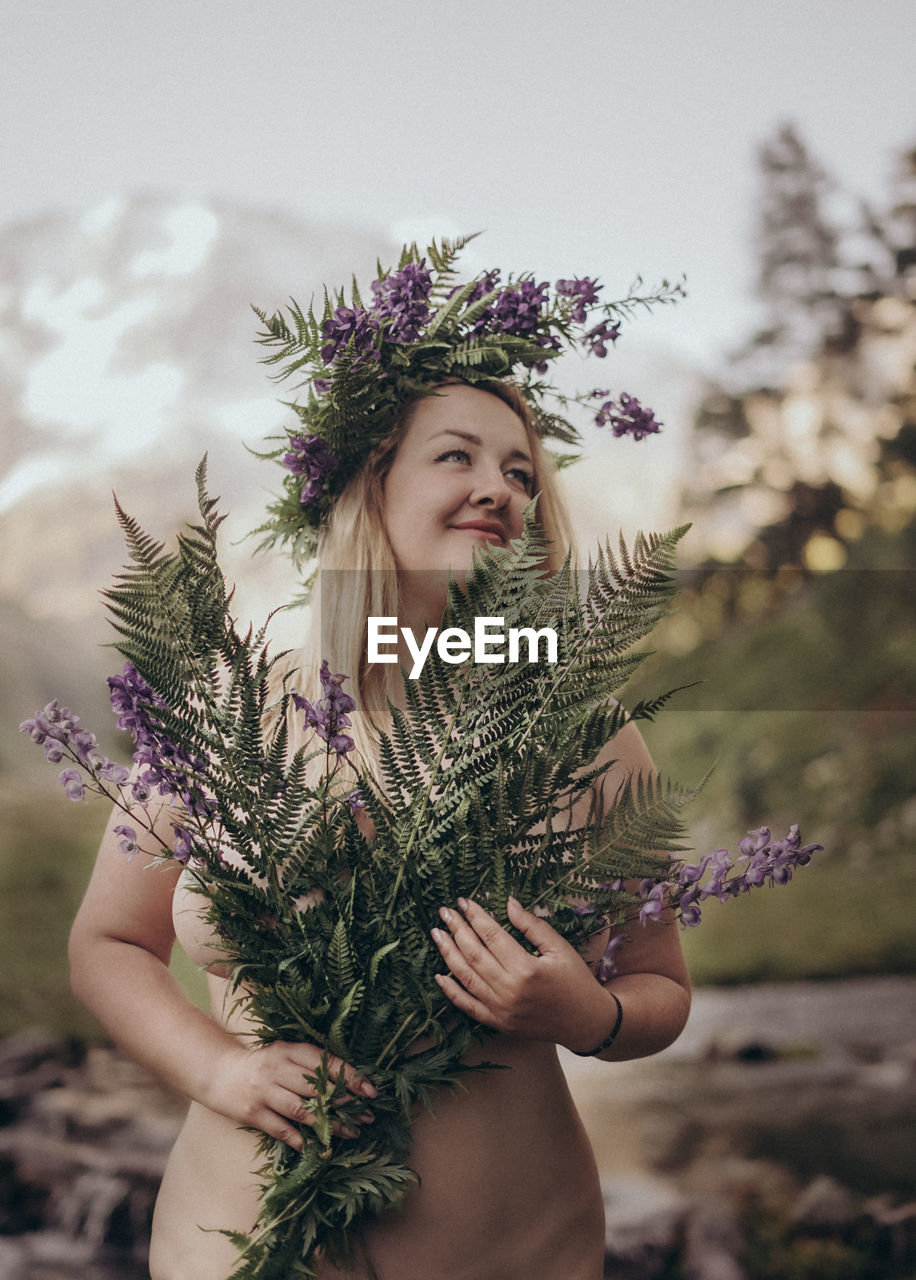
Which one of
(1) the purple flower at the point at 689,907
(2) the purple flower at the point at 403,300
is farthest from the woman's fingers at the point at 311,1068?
(2) the purple flower at the point at 403,300

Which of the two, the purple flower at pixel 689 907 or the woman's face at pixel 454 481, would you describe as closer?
the purple flower at pixel 689 907

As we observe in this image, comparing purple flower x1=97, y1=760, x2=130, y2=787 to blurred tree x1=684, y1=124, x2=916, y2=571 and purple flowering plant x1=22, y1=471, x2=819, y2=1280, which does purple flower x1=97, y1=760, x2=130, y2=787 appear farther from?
blurred tree x1=684, y1=124, x2=916, y2=571

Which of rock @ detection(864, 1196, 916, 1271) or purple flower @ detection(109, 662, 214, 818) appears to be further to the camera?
rock @ detection(864, 1196, 916, 1271)

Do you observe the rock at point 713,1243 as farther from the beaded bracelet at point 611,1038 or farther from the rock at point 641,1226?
the beaded bracelet at point 611,1038

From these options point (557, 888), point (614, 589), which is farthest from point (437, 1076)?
point (614, 589)

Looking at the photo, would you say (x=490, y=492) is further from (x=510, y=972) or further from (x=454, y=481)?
(x=510, y=972)

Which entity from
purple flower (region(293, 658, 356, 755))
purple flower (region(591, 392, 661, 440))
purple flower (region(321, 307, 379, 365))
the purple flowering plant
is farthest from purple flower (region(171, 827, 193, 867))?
purple flower (region(591, 392, 661, 440))

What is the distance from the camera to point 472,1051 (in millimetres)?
1074

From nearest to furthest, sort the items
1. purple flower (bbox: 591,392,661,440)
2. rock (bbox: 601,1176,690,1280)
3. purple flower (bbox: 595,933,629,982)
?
purple flower (bbox: 595,933,629,982)
purple flower (bbox: 591,392,661,440)
rock (bbox: 601,1176,690,1280)

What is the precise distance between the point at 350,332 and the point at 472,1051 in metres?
0.85

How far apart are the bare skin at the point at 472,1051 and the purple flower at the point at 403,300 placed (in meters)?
0.11

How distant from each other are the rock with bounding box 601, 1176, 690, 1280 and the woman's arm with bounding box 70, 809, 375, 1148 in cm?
249

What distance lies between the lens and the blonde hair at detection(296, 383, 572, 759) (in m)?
1.32

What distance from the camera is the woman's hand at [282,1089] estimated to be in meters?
0.90
